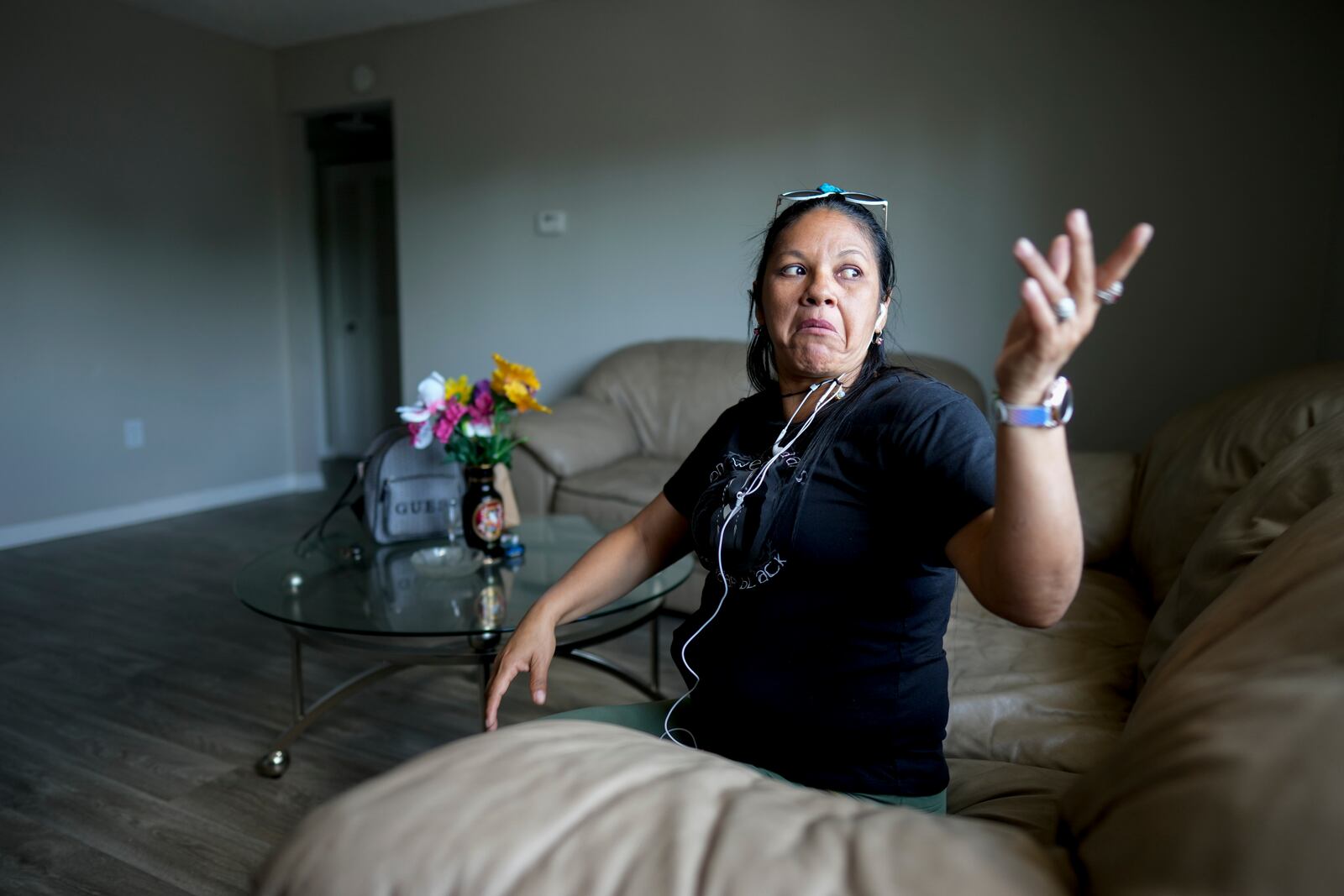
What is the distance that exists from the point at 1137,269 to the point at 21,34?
15.3 ft

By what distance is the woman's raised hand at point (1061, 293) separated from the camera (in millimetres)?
611

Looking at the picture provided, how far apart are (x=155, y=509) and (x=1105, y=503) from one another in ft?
14.3

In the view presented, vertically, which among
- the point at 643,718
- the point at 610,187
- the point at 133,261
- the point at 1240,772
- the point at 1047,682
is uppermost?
the point at 610,187

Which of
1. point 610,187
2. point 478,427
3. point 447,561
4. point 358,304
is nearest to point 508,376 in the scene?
point 478,427

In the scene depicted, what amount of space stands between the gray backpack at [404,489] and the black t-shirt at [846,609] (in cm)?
144

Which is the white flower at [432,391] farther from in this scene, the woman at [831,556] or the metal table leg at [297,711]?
the woman at [831,556]

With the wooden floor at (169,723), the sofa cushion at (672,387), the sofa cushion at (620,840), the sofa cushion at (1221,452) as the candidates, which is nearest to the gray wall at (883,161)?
the sofa cushion at (672,387)

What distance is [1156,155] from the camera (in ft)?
9.98

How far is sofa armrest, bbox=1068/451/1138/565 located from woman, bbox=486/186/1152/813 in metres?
1.39

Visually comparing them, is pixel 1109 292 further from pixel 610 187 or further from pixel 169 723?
pixel 610 187

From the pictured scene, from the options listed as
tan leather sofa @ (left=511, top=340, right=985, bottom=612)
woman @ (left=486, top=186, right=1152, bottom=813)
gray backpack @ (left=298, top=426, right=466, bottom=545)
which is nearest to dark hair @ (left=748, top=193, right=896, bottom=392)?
woman @ (left=486, top=186, right=1152, bottom=813)

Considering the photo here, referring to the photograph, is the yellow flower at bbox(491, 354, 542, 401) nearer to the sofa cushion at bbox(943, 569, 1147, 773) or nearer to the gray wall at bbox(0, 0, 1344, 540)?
the sofa cushion at bbox(943, 569, 1147, 773)

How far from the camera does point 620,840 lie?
18.7 inches

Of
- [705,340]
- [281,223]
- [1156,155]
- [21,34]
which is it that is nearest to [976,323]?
[1156,155]
